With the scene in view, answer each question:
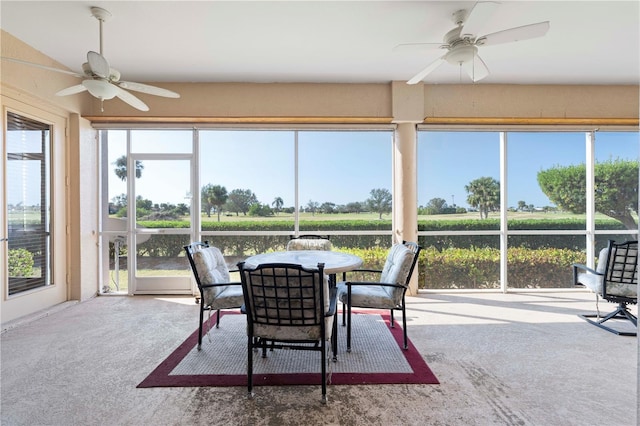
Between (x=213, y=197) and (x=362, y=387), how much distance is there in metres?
3.48

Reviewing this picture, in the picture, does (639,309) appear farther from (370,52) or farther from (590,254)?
(590,254)

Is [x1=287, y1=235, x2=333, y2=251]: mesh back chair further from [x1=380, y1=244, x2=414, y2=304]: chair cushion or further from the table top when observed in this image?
[x1=380, y1=244, x2=414, y2=304]: chair cushion

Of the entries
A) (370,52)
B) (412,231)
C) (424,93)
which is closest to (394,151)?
(424,93)

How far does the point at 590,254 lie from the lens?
4.86 meters

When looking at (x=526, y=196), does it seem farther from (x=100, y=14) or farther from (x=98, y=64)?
(x=100, y=14)

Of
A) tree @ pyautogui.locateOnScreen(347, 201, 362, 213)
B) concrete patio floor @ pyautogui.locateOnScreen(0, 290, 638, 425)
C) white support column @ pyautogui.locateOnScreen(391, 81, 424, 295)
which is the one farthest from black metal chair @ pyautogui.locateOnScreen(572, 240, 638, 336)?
tree @ pyautogui.locateOnScreen(347, 201, 362, 213)

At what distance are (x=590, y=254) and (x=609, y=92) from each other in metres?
2.37

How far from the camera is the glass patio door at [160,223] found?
15.5 feet

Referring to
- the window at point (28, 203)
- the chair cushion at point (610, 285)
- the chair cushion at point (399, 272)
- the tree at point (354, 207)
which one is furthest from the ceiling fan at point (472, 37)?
the window at point (28, 203)

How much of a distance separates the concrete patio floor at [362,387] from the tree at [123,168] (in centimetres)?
201

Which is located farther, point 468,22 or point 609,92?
point 609,92

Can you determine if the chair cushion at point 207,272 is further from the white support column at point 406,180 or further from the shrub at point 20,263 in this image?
the white support column at point 406,180

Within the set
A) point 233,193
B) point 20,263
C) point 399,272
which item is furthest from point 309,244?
point 20,263

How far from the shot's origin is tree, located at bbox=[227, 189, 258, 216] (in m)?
4.81
